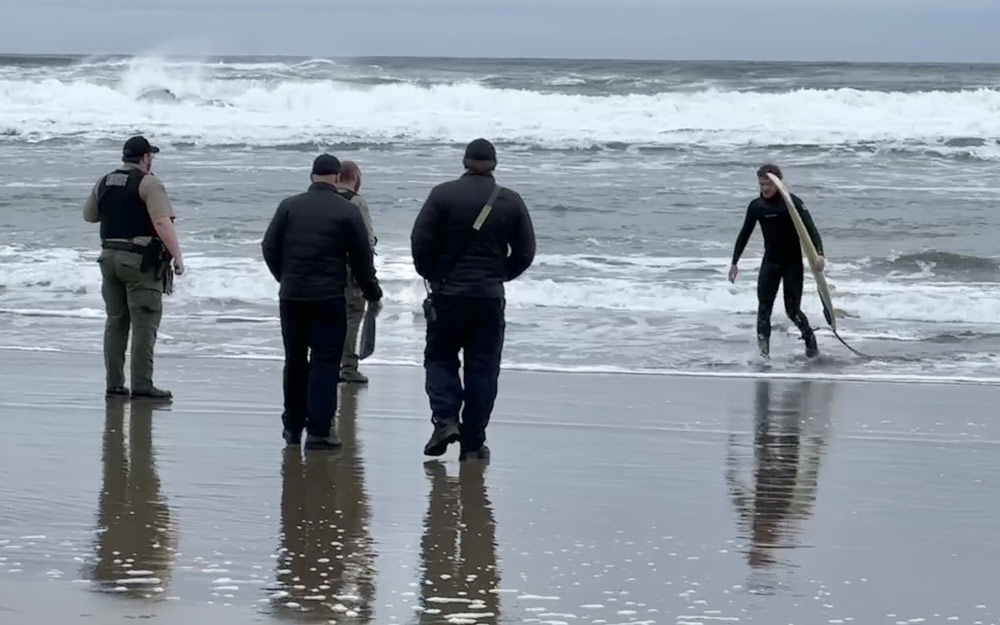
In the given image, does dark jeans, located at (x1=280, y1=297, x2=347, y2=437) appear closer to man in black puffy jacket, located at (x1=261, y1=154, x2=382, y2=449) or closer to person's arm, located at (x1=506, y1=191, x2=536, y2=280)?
man in black puffy jacket, located at (x1=261, y1=154, x2=382, y2=449)

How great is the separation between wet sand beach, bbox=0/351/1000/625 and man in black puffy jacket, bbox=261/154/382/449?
0.70 feet

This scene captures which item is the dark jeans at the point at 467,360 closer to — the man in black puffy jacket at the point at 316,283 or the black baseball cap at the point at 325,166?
the man in black puffy jacket at the point at 316,283

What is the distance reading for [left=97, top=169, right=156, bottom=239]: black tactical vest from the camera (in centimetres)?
834

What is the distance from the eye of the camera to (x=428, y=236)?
6910mm

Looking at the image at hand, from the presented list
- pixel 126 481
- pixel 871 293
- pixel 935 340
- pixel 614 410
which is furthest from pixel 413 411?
pixel 871 293

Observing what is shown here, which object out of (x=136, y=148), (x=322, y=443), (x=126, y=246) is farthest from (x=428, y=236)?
(x=126, y=246)

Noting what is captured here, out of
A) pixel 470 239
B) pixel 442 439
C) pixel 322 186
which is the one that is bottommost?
pixel 442 439

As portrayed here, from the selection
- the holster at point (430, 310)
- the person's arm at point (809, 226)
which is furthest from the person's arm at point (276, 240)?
the person's arm at point (809, 226)

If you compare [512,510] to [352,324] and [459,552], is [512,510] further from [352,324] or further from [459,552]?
[352,324]

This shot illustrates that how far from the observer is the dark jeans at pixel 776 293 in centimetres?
1105

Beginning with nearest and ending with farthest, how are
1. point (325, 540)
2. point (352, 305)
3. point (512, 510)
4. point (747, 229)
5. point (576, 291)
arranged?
point (325, 540), point (512, 510), point (352, 305), point (747, 229), point (576, 291)

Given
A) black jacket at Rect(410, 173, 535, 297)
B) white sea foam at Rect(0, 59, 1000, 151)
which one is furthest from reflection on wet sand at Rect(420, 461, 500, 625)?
white sea foam at Rect(0, 59, 1000, 151)

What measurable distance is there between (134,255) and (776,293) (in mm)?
4664

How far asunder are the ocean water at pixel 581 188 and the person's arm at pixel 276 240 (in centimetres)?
335
